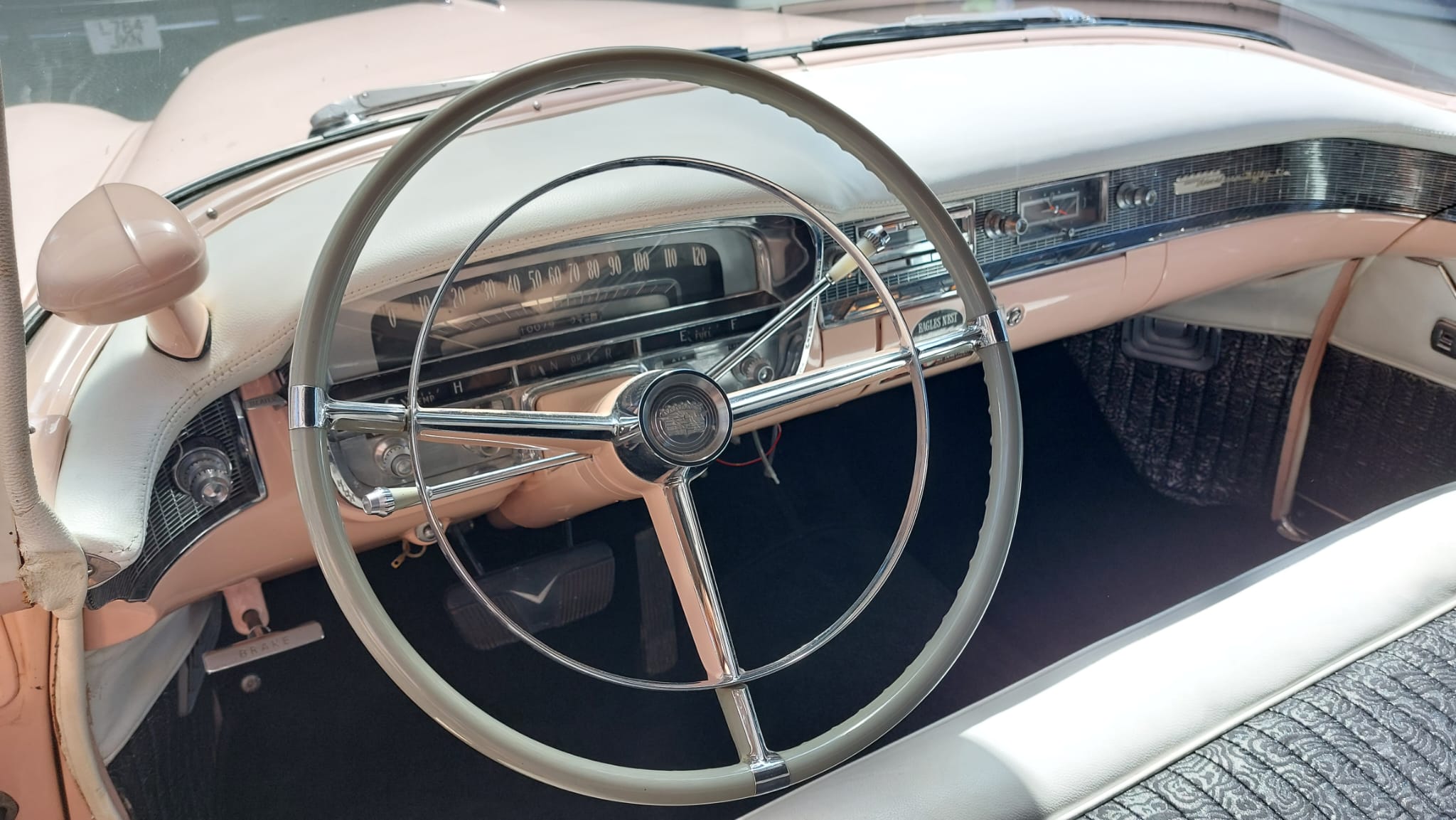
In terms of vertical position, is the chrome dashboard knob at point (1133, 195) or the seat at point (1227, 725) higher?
the chrome dashboard knob at point (1133, 195)

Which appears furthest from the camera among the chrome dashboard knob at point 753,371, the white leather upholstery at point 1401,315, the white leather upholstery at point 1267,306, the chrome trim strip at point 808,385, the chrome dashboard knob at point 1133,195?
the white leather upholstery at point 1267,306

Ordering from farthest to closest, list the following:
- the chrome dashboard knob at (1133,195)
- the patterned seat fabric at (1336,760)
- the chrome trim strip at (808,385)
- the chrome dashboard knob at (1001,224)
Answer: the chrome dashboard knob at (1133,195)
the chrome dashboard knob at (1001,224)
the chrome trim strip at (808,385)
the patterned seat fabric at (1336,760)

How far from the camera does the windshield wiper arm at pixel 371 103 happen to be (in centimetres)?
115

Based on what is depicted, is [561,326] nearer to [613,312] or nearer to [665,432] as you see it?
[613,312]

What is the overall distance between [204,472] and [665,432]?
48cm

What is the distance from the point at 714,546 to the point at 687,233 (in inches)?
33.5

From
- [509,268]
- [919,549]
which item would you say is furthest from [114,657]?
[919,549]

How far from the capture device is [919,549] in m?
2.00

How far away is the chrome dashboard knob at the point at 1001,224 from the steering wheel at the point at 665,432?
395 millimetres

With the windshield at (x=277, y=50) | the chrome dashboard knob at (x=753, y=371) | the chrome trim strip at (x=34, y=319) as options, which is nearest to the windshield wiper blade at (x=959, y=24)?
the windshield at (x=277, y=50)

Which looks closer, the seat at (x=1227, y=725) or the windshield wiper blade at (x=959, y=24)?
the seat at (x=1227, y=725)

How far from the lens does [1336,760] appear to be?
887 mm

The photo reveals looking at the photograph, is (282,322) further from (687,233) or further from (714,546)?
(714,546)

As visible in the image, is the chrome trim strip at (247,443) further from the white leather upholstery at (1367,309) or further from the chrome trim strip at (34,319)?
the white leather upholstery at (1367,309)
